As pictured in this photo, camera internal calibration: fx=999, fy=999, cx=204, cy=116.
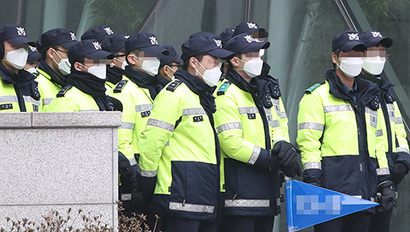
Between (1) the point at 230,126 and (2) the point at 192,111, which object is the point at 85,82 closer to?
(2) the point at 192,111

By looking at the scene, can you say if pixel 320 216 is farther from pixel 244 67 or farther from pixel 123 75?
pixel 123 75

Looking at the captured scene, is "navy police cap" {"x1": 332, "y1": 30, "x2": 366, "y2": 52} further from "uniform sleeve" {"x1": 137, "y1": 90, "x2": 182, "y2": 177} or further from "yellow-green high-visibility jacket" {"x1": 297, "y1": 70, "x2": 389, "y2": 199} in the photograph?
"uniform sleeve" {"x1": 137, "y1": 90, "x2": 182, "y2": 177}

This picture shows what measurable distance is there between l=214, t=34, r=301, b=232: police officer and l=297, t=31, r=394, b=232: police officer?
0.43 m

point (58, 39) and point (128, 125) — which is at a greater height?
point (58, 39)

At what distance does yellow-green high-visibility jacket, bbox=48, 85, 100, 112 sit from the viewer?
8.02m

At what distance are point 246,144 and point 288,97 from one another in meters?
4.99

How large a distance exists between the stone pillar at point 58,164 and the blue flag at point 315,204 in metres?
1.89

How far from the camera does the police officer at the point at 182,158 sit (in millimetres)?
7824

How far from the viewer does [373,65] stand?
31.8ft

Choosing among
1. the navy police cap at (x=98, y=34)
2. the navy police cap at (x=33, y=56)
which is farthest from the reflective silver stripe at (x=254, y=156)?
the navy police cap at (x=33, y=56)

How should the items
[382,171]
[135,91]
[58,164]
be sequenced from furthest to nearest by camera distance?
1. [382,171]
2. [135,91]
3. [58,164]

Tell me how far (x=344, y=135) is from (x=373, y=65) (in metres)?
1.06

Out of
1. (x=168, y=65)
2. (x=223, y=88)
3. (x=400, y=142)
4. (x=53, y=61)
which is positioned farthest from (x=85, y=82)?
(x=400, y=142)

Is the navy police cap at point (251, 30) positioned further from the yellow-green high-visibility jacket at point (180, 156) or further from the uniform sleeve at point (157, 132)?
the uniform sleeve at point (157, 132)
